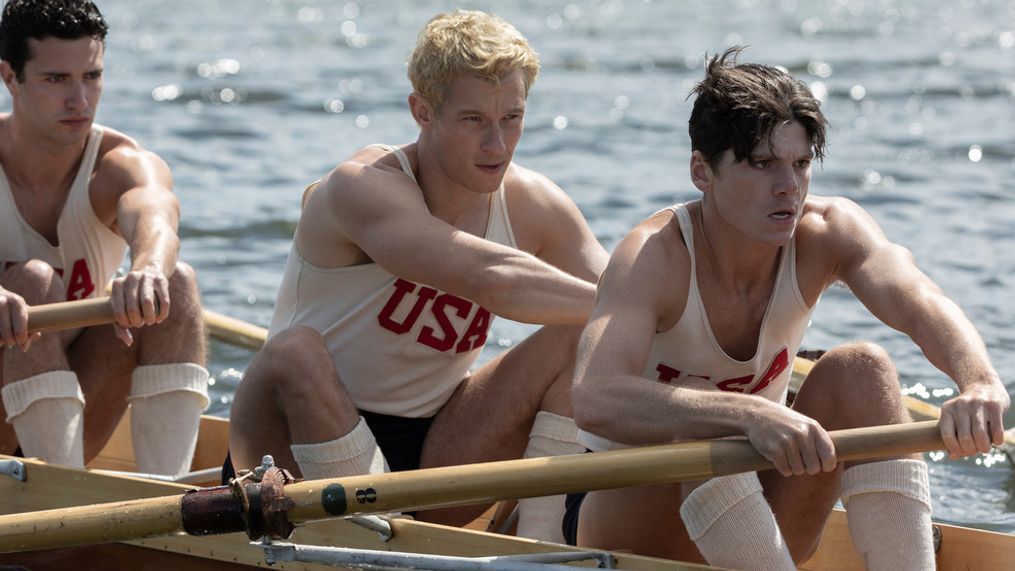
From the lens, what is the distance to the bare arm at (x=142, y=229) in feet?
13.5

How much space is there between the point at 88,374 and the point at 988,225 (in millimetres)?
6795

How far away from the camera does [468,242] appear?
3.91 meters

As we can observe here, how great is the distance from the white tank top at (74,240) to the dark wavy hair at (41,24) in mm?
313

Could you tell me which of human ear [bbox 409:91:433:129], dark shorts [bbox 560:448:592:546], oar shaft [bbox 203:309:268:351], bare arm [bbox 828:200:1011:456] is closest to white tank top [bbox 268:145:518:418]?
human ear [bbox 409:91:433:129]

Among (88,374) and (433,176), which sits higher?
(433,176)

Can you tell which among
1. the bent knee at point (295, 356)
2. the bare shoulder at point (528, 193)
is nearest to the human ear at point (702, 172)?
the bare shoulder at point (528, 193)

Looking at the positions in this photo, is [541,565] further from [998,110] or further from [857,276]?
[998,110]

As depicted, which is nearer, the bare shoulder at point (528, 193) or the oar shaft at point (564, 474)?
the oar shaft at point (564, 474)

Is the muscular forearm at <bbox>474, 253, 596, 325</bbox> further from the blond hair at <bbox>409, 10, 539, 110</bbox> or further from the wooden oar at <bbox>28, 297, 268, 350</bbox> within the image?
the wooden oar at <bbox>28, 297, 268, 350</bbox>

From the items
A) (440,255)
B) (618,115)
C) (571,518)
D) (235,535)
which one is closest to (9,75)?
(440,255)

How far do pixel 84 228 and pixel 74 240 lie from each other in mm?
47

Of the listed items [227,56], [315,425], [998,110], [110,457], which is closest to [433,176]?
[315,425]

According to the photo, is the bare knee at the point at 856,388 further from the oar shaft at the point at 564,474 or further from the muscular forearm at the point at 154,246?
Result: the muscular forearm at the point at 154,246

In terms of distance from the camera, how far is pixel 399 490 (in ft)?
10.9
